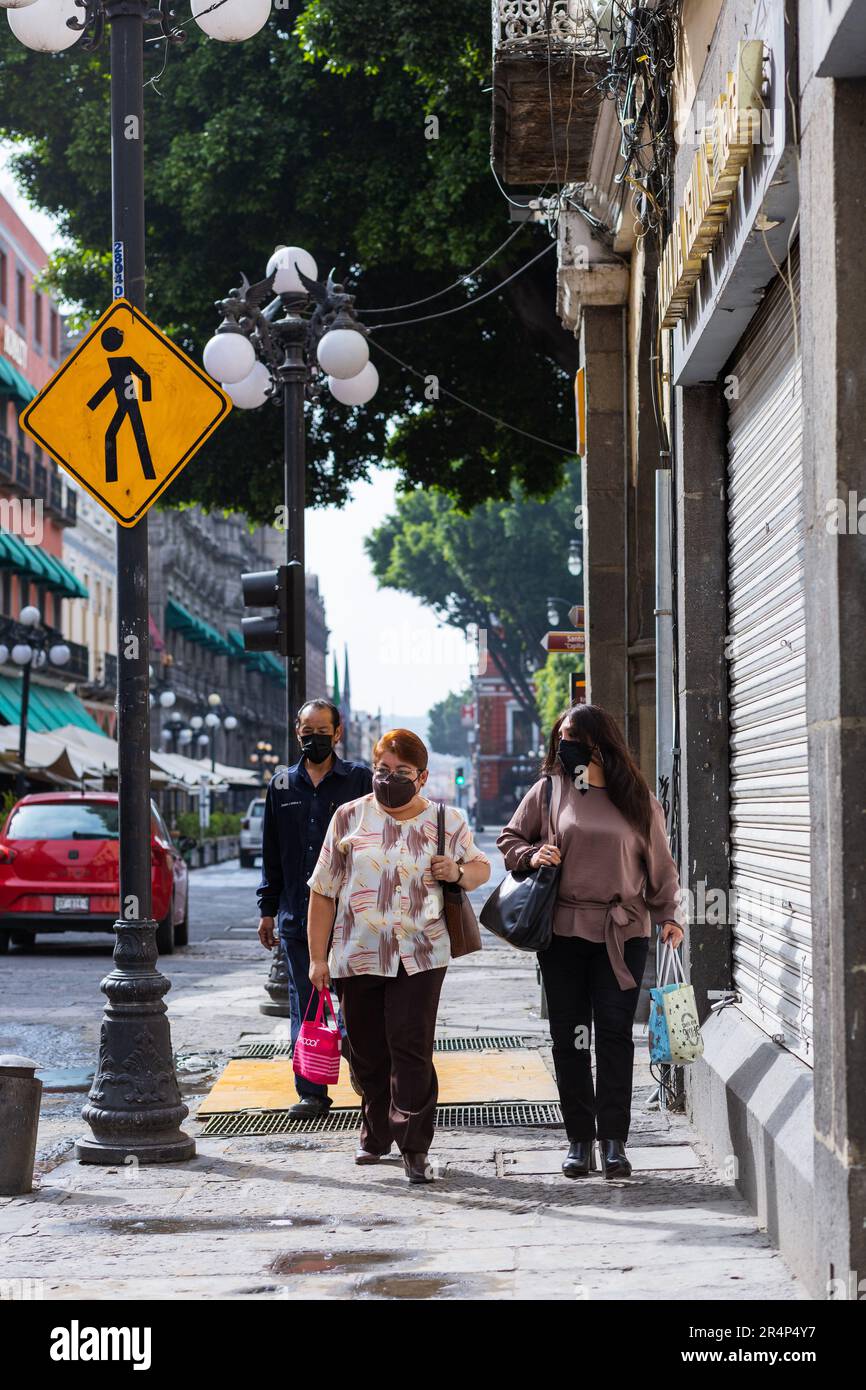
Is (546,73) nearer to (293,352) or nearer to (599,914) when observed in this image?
(293,352)

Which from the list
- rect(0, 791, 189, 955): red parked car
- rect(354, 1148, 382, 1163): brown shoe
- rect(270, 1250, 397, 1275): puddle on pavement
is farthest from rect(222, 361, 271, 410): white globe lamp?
rect(270, 1250, 397, 1275): puddle on pavement

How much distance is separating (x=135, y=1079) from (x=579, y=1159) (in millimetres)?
1832

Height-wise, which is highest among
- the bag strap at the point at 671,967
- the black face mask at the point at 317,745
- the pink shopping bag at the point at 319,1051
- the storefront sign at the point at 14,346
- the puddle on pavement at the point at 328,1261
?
the storefront sign at the point at 14,346

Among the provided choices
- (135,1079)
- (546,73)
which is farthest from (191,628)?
(135,1079)

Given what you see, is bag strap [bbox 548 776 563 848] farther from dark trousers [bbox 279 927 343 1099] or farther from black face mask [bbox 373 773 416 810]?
dark trousers [bbox 279 927 343 1099]

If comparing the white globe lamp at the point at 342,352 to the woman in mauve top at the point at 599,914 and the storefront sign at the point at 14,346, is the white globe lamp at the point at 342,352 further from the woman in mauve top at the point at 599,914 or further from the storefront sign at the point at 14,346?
the storefront sign at the point at 14,346

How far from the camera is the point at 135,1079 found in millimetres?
8047

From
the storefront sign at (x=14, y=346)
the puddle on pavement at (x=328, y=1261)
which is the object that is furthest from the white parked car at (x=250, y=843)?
the puddle on pavement at (x=328, y=1261)

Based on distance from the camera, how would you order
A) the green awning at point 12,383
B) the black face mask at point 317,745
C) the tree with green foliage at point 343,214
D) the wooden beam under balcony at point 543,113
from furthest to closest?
the green awning at point 12,383, the tree with green foliage at point 343,214, the wooden beam under balcony at point 543,113, the black face mask at point 317,745

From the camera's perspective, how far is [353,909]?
7691 mm

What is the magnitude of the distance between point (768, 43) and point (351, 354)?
8306 millimetres

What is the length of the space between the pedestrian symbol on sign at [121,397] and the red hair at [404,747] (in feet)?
5.19

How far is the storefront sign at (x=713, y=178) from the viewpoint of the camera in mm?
6289
